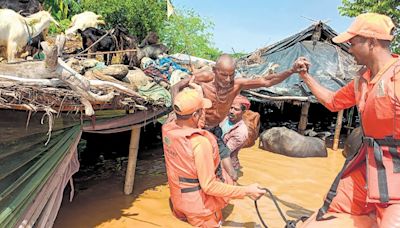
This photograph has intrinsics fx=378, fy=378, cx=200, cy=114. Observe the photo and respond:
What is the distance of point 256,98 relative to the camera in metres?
10.6

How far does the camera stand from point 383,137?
278 centimetres

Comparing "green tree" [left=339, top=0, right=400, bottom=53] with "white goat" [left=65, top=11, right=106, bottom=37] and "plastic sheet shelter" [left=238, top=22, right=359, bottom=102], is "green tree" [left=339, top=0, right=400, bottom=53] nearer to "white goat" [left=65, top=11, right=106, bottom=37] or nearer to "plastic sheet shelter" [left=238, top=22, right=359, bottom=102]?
"plastic sheet shelter" [left=238, top=22, right=359, bottom=102]

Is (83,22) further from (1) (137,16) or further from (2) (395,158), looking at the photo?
(1) (137,16)

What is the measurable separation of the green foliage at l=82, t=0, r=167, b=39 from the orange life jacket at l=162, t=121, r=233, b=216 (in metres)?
14.6

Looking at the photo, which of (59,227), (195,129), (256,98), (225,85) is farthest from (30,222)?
(256,98)

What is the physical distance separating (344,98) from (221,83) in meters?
1.68

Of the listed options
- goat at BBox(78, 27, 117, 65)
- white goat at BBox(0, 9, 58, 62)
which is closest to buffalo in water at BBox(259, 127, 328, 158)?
goat at BBox(78, 27, 117, 65)

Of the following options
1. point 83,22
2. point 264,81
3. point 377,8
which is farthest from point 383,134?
point 377,8

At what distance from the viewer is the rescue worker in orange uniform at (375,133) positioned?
2682 millimetres

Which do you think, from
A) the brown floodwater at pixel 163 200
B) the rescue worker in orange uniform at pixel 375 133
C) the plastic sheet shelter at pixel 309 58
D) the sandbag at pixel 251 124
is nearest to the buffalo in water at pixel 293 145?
the sandbag at pixel 251 124

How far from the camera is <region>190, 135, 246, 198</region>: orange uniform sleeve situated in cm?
379

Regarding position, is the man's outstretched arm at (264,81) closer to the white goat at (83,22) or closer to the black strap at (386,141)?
the black strap at (386,141)

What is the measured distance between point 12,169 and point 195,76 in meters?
2.62

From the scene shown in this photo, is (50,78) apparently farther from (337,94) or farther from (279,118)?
(279,118)
